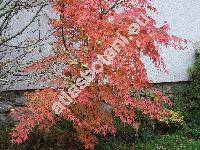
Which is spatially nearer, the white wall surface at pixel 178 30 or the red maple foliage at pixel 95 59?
the red maple foliage at pixel 95 59

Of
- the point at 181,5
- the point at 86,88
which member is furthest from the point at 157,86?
the point at 86,88

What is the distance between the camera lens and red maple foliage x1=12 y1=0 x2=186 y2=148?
563 cm

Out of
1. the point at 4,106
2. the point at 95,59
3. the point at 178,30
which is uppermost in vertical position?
the point at 178,30

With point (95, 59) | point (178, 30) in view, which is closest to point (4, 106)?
point (95, 59)

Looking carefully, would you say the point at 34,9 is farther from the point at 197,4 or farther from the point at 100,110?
the point at 197,4

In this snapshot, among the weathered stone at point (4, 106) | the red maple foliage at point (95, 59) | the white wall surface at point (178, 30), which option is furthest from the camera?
the white wall surface at point (178, 30)

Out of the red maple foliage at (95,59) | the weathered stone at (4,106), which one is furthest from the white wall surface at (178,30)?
the weathered stone at (4,106)

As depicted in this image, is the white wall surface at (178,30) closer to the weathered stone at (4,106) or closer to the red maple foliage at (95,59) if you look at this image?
the red maple foliage at (95,59)

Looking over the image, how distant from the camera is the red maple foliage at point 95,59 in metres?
5.63

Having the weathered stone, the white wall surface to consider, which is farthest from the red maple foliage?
the white wall surface

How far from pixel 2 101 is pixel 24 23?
1.40 m

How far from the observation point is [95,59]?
18.6ft

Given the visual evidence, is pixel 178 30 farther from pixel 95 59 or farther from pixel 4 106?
pixel 4 106

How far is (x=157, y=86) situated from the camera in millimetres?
8812
